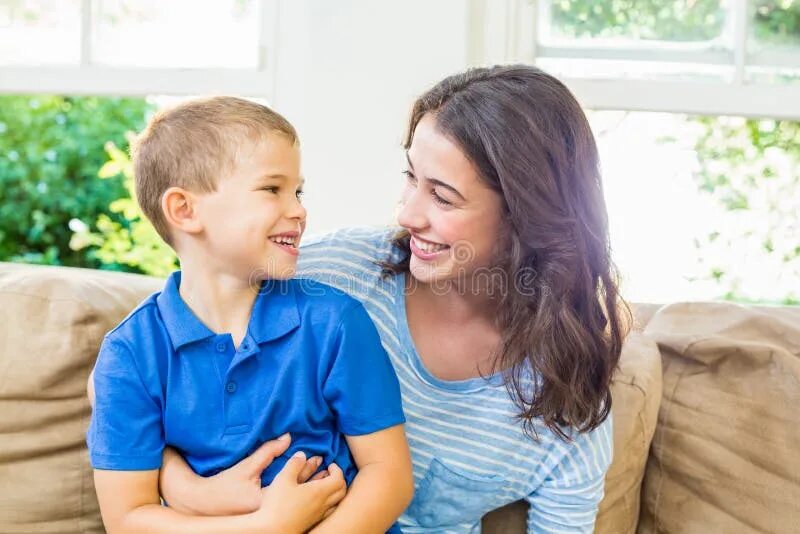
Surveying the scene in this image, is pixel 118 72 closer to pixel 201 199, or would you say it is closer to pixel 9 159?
pixel 201 199

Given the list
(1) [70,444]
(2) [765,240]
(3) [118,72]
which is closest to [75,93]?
(3) [118,72]

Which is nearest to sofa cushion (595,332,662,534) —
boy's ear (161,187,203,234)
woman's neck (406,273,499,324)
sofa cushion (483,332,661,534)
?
sofa cushion (483,332,661,534)

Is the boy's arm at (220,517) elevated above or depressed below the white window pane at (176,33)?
below

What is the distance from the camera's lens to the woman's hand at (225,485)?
1434 millimetres

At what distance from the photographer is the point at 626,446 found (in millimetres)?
1813

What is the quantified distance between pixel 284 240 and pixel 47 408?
2.13 feet

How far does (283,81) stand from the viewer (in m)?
2.32

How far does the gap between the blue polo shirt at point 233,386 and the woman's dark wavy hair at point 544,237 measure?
0.97ft

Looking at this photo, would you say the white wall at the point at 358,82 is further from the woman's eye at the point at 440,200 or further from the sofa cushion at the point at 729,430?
the sofa cushion at the point at 729,430

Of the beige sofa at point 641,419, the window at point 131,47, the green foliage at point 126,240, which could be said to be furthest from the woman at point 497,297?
the green foliage at point 126,240

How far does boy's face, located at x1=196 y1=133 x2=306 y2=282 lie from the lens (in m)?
1.42

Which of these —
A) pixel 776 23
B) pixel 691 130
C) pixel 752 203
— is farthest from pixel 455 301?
pixel 752 203

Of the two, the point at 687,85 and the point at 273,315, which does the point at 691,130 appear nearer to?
the point at 687,85

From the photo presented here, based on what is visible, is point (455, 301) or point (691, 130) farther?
point (691, 130)
